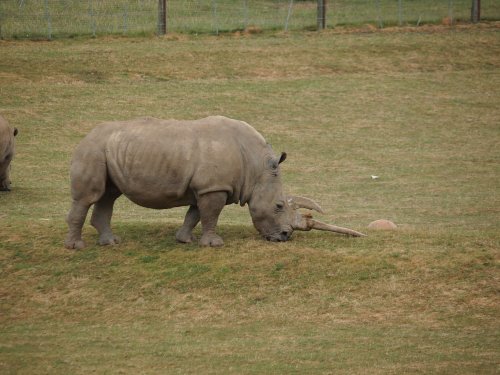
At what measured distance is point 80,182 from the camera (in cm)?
1638

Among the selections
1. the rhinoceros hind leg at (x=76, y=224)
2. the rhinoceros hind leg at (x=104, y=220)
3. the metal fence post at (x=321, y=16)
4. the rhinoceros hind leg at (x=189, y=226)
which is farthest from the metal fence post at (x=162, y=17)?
the rhinoceros hind leg at (x=76, y=224)

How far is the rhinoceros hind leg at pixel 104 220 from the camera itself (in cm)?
1705

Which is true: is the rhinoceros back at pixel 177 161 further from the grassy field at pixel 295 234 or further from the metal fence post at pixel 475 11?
the metal fence post at pixel 475 11

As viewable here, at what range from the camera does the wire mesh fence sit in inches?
1674

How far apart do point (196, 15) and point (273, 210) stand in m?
29.6

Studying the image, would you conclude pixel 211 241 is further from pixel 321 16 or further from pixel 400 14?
pixel 400 14

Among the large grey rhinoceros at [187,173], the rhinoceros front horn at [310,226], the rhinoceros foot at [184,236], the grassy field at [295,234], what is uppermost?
the large grey rhinoceros at [187,173]

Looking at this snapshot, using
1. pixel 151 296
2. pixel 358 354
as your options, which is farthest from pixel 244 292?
pixel 358 354

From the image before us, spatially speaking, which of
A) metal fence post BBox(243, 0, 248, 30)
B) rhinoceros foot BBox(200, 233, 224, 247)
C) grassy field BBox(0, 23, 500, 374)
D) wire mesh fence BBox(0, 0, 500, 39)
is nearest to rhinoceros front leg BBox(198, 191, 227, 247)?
rhinoceros foot BBox(200, 233, 224, 247)

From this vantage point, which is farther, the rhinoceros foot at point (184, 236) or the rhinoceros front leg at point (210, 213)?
the rhinoceros foot at point (184, 236)

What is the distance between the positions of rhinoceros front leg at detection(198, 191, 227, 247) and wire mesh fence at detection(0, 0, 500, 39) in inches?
1037

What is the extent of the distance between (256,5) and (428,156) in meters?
21.9

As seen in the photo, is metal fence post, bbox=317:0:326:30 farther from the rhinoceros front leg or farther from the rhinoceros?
the rhinoceros front leg

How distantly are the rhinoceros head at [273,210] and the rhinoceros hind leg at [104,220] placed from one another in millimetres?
2184
